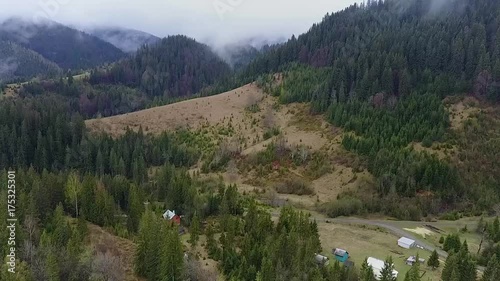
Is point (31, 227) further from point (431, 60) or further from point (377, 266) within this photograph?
point (431, 60)

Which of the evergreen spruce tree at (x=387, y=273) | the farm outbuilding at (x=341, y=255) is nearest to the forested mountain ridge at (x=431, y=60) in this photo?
the farm outbuilding at (x=341, y=255)

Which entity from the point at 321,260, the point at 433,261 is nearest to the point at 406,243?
the point at 433,261

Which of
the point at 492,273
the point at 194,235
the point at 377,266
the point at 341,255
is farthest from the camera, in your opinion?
the point at 194,235

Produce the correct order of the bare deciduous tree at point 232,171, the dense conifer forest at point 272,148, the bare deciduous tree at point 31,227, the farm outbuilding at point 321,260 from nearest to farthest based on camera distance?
the bare deciduous tree at point 31,227 → the dense conifer forest at point 272,148 → the farm outbuilding at point 321,260 → the bare deciduous tree at point 232,171

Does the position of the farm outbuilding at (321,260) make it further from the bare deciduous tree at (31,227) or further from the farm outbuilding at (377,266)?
the bare deciduous tree at (31,227)

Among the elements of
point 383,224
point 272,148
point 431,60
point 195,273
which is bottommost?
point 383,224
